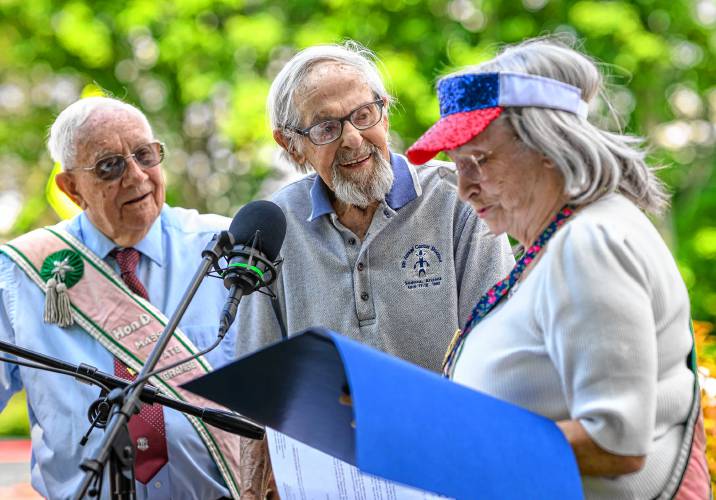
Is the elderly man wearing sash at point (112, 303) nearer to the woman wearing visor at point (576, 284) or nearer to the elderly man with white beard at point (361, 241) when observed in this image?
the elderly man with white beard at point (361, 241)

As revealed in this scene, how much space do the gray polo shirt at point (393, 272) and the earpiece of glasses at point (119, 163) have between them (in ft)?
2.38

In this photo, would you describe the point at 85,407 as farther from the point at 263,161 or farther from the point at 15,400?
the point at 15,400

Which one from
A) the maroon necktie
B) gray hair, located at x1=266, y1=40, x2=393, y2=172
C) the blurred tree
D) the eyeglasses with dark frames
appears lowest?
the blurred tree

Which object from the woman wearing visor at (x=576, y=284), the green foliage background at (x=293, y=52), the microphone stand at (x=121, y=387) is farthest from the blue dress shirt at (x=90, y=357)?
the green foliage background at (x=293, y=52)

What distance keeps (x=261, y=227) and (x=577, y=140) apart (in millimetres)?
826

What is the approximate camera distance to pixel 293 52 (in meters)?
11.6

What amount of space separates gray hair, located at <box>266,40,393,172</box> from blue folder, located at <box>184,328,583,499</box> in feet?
4.21

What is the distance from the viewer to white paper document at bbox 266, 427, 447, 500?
2225 millimetres

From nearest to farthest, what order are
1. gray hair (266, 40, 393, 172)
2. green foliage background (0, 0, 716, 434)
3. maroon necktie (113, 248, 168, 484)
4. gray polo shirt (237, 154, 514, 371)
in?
gray polo shirt (237, 154, 514, 371)
gray hair (266, 40, 393, 172)
maroon necktie (113, 248, 168, 484)
green foliage background (0, 0, 716, 434)

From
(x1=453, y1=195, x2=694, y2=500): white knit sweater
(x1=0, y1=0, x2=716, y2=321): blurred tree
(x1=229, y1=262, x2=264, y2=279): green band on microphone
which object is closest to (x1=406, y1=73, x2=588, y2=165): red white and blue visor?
(x1=453, y1=195, x2=694, y2=500): white knit sweater

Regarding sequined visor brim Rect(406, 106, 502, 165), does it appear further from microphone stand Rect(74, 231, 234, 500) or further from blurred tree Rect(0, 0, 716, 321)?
blurred tree Rect(0, 0, 716, 321)

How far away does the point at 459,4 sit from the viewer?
11.1 metres

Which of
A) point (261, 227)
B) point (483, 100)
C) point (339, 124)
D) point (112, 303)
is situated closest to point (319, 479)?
point (261, 227)

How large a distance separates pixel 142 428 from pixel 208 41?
9.03m
